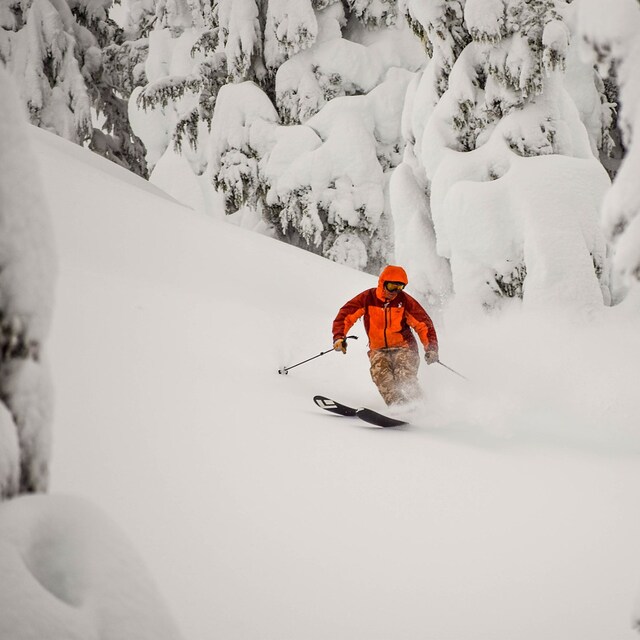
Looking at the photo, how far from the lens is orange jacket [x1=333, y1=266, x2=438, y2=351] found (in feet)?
19.8

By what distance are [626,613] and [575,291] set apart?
5.19 meters

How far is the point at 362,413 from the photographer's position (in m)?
4.76

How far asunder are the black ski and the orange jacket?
1.26 meters

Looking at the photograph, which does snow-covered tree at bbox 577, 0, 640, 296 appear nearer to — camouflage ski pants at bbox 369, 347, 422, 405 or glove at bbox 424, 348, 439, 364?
A: camouflage ski pants at bbox 369, 347, 422, 405

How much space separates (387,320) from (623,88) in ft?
14.9

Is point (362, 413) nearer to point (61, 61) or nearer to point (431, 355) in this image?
point (431, 355)

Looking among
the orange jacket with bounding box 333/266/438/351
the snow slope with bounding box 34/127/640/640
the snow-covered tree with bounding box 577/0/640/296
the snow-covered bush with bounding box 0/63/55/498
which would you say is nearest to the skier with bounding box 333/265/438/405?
the orange jacket with bounding box 333/266/438/351

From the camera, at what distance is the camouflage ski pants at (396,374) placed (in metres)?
5.62

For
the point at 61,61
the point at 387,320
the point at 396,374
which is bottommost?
the point at 396,374

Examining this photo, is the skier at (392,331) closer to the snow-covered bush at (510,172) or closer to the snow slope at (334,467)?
the snow slope at (334,467)

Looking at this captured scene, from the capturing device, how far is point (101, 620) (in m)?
0.99

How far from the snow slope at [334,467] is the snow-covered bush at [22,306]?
47.4 inches

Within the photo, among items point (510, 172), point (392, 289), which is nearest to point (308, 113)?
point (510, 172)

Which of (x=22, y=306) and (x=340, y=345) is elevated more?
(x=340, y=345)
